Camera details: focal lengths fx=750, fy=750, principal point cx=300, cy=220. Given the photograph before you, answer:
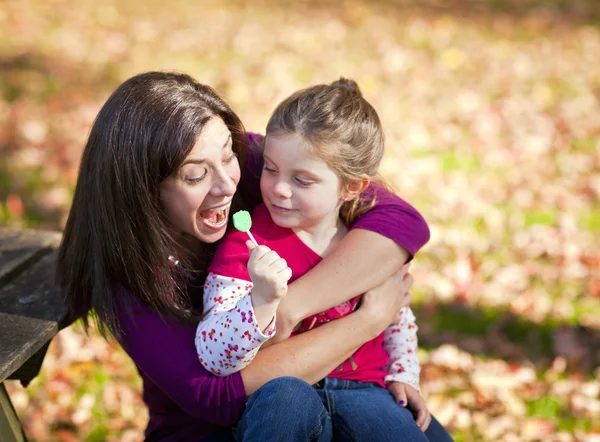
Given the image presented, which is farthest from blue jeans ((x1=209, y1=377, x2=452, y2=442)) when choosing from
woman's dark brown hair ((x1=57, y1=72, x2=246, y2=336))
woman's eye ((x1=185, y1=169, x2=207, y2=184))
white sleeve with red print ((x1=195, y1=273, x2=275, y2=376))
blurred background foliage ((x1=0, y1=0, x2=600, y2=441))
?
blurred background foliage ((x1=0, y1=0, x2=600, y2=441))

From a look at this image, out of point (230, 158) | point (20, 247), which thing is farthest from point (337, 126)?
point (20, 247)

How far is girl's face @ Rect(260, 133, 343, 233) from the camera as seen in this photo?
2088 millimetres

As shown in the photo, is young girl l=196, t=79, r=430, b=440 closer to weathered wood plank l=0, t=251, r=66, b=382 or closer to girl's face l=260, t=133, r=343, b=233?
girl's face l=260, t=133, r=343, b=233

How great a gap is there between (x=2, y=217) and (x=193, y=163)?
2935mm

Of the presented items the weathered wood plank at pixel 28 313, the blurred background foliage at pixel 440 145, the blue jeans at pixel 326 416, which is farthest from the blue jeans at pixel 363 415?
the blurred background foliage at pixel 440 145

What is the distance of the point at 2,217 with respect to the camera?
179 inches

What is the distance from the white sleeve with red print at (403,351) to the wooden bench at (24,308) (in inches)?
39.2

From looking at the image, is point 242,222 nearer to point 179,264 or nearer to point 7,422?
point 179,264

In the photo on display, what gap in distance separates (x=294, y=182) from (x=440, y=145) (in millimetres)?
3695

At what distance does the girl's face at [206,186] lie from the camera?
205 centimetres

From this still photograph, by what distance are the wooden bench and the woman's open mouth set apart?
50 cm

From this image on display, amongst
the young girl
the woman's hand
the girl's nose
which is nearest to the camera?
the young girl

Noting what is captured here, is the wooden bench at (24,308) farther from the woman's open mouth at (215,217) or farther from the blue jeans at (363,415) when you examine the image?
the blue jeans at (363,415)

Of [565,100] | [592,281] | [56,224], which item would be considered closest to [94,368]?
[56,224]
